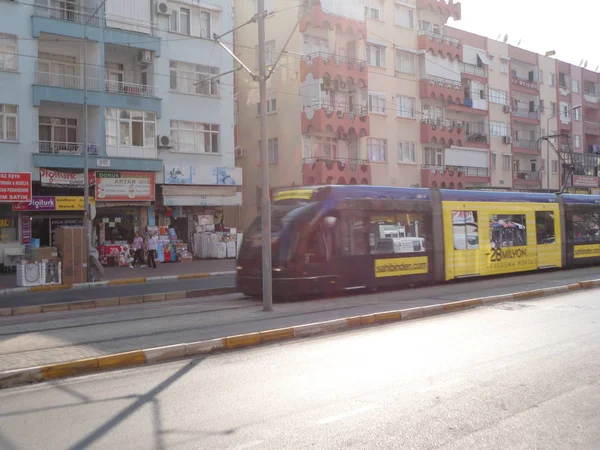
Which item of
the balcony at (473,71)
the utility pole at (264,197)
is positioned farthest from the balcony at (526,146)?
the utility pole at (264,197)

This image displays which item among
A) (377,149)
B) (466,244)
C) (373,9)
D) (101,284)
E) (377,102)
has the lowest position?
(101,284)

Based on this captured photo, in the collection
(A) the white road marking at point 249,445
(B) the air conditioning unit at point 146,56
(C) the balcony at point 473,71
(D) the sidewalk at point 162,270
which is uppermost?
(C) the balcony at point 473,71

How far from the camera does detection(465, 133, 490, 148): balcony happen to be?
46128mm

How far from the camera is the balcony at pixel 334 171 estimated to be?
34781 mm

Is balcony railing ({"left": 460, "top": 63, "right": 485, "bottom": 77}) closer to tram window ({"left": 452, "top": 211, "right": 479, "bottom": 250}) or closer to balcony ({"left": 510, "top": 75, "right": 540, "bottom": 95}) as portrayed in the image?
balcony ({"left": 510, "top": 75, "right": 540, "bottom": 95})

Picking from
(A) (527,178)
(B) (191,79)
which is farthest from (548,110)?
(B) (191,79)

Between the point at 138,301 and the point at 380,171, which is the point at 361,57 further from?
the point at 138,301

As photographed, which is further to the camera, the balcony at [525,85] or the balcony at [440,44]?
the balcony at [525,85]

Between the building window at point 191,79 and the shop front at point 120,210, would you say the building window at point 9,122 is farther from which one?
the building window at point 191,79

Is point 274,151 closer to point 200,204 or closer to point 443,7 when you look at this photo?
point 200,204

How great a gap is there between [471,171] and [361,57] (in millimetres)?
12639

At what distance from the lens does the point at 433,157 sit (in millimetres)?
43250

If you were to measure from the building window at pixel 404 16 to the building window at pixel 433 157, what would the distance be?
26.1 ft

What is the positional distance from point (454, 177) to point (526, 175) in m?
11.6
